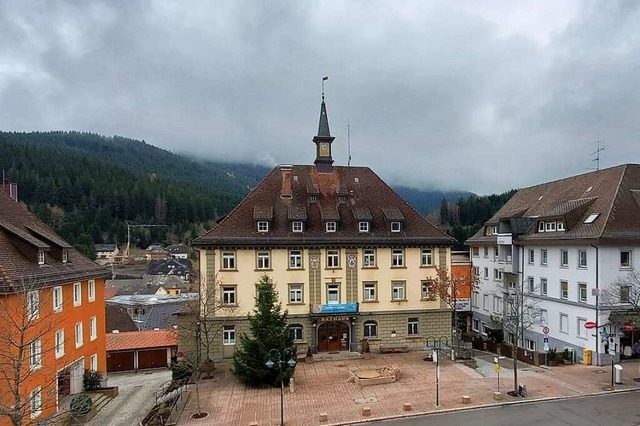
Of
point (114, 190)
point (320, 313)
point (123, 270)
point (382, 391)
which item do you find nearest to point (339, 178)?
point (320, 313)

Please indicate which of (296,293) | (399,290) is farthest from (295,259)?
(399,290)

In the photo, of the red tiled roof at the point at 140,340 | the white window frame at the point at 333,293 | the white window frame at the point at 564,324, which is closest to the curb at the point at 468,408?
the white window frame at the point at 564,324

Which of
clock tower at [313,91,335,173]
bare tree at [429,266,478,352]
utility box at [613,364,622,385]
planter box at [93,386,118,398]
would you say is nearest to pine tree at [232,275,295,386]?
planter box at [93,386,118,398]

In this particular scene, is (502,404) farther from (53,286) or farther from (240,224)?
(53,286)

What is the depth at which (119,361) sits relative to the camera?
35.7 meters

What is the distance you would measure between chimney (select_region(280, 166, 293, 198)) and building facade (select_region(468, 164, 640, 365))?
1929 centimetres

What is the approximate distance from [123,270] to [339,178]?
120055 millimetres

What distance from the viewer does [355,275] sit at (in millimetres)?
36469

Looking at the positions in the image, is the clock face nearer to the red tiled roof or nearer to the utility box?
the red tiled roof

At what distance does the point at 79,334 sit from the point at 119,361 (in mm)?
9013

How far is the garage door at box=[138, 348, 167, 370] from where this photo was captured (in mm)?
36094

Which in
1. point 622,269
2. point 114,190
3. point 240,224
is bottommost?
point 622,269

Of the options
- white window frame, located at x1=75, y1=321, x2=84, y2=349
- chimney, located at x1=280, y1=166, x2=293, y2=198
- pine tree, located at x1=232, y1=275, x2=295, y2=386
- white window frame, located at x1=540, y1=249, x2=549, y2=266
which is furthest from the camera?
chimney, located at x1=280, y1=166, x2=293, y2=198

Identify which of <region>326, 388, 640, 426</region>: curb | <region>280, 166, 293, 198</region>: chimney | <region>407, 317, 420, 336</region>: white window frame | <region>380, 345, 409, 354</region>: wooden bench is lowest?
<region>380, 345, 409, 354</region>: wooden bench
